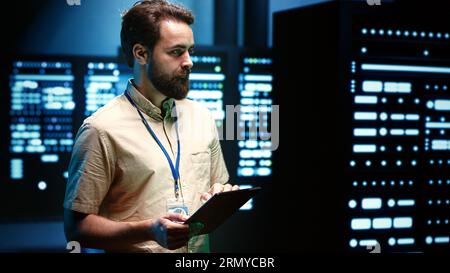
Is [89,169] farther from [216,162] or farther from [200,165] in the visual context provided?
[216,162]

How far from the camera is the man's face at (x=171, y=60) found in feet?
5.40

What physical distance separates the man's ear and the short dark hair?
0.6 inches

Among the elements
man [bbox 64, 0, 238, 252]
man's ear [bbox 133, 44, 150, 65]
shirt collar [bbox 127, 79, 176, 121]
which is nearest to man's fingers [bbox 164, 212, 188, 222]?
man [bbox 64, 0, 238, 252]

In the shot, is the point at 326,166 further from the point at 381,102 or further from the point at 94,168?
the point at 94,168

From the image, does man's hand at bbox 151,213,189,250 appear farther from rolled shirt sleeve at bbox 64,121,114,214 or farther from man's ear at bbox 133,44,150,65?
man's ear at bbox 133,44,150,65

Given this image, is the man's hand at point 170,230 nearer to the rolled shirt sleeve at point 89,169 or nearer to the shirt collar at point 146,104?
the rolled shirt sleeve at point 89,169

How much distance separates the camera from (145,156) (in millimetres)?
1577

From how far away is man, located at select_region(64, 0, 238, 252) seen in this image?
60.5 inches

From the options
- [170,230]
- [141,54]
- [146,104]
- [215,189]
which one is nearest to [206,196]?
[215,189]

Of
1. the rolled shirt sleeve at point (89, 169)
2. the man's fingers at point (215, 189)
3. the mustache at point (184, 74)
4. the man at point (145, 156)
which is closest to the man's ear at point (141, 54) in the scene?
the man at point (145, 156)
